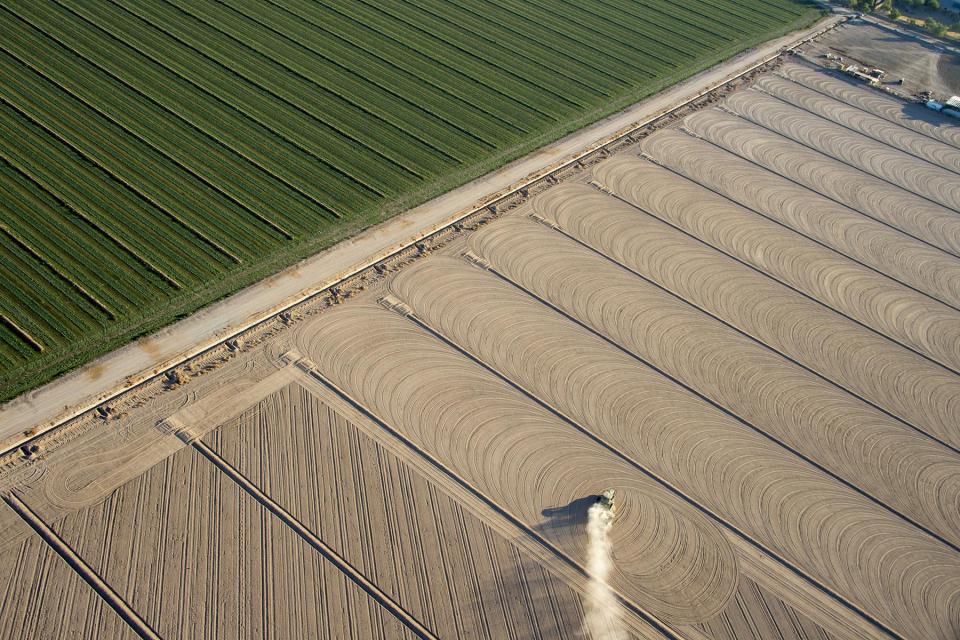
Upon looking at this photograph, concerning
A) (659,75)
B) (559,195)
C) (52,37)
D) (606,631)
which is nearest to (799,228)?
(559,195)

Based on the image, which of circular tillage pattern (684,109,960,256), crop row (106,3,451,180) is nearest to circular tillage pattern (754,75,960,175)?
circular tillage pattern (684,109,960,256)

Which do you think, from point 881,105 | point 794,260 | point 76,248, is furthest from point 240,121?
point 881,105

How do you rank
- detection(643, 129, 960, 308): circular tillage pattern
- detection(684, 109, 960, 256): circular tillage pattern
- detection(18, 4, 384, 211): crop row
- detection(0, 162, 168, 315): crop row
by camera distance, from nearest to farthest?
detection(0, 162, 168, 315): crop row → detection(18, 4, 384, 211): crop row → detection(643, 129, 960, 308): circular tillage pattern → detection(684, 109, 960, 256): circular tillage pattern

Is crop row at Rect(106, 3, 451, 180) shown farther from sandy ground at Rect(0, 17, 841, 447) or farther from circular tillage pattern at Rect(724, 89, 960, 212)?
circular tillage pattern at Rect(724, 89, 960, 212)

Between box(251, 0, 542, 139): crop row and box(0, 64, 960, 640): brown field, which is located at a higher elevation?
box(251, 0, 542, 139): crop row

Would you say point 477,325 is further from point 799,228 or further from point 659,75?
point 659,75

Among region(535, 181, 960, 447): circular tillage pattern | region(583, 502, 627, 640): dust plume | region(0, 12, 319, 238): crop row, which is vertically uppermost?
region(0, 12, 319, 238): crop row
